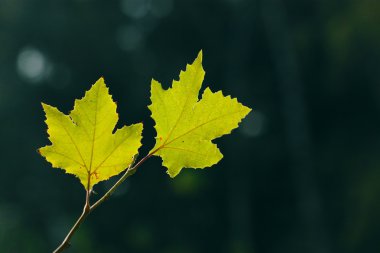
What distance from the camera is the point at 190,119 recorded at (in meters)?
0.29

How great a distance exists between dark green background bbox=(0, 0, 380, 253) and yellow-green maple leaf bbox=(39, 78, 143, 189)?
9644mm

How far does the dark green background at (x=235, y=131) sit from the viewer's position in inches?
426

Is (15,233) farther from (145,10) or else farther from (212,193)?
(145,10)

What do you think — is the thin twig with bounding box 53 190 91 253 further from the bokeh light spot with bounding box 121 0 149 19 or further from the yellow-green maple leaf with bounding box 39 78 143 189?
the bokeh light spot with bounding box 121 0 149 19

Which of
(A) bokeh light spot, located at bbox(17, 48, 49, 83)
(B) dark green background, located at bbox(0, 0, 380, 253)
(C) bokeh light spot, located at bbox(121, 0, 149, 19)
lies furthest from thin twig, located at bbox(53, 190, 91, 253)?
(C) bokeh light spot, located at bbox(121, 0, 149, 19)

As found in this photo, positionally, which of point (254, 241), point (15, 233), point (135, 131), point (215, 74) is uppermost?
point (215, 74)

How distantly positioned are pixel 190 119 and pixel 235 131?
35.5 feet

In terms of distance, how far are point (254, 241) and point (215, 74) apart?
2.80m

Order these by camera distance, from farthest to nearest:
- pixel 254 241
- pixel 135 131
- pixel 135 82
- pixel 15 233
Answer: pixel 135 82
pixel 254 241
pixel 15 233
pixel 135 131

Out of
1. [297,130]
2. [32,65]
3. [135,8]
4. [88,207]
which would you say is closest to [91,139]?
[88,207]

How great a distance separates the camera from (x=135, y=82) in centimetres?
1179

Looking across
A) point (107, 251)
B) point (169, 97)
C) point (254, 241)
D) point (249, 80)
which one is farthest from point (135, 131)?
point (249, 80)

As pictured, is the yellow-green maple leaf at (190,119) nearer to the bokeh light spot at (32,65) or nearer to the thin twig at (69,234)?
the thin twig at (69,234)

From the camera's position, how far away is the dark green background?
10828 millimetres
